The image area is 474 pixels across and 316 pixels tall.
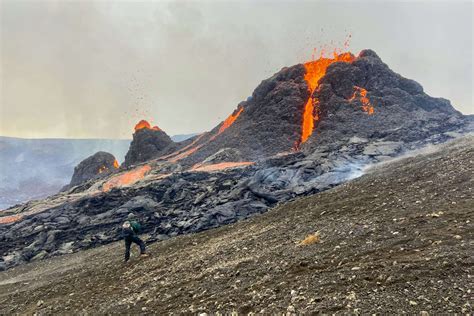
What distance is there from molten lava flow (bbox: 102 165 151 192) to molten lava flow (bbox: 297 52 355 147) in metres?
37.9

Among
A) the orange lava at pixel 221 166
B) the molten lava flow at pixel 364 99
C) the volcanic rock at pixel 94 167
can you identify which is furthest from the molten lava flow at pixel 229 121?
the volcanic rock at pixel 94 167

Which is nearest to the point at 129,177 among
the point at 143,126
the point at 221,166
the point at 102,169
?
the point at 221,166

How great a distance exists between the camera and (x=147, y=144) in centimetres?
11981

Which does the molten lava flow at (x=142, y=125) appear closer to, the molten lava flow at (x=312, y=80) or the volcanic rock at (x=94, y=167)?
the volcanic rock at (x=94, y=167)

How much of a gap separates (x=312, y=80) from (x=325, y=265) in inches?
3292

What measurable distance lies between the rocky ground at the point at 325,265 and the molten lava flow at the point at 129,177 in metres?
53.1

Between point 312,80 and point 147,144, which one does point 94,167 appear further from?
point 312,80

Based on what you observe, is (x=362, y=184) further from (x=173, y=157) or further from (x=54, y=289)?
(x=173, y=157)

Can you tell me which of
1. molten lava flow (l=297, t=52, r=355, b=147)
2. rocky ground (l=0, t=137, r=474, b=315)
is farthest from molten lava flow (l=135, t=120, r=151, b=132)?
rocky ground (l=0, t=137, r=474, b=315)

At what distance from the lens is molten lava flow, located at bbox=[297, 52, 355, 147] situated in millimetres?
80250

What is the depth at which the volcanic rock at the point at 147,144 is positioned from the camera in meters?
117

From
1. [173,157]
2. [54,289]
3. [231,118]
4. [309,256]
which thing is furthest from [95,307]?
[231,118]

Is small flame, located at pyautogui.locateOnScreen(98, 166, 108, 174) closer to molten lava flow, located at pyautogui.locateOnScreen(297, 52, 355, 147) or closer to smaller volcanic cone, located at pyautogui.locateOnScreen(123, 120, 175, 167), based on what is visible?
smaller volcanic cone, located at pyautogui.locateOnScreen(123, 120, 175, 167)

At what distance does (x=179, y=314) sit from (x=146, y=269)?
9441 mm
